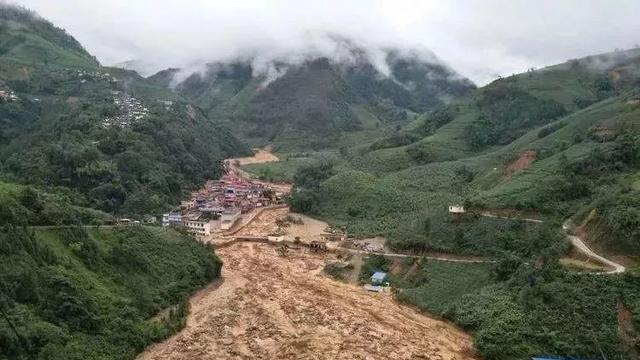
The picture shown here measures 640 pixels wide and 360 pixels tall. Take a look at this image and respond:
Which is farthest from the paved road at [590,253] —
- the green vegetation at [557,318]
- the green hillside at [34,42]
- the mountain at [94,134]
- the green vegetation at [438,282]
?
the green hillside at [34,42]

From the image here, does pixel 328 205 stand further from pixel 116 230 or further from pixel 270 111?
pixel 270 111

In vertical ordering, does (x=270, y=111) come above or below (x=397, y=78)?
below

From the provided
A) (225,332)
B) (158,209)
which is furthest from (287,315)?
(158,209)

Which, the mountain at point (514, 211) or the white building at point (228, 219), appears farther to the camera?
the white building at point (228, 219)

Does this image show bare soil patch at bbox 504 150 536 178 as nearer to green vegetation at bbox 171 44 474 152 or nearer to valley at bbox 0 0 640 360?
valley at bbox 0 0 640 360

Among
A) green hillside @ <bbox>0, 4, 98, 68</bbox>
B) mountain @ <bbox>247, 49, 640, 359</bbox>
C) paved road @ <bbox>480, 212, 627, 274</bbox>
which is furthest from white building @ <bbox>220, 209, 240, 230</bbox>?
green hillside @ <bbox>0, 4, 98, 68</bbox>

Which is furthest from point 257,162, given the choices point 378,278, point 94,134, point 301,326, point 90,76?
point 301,326

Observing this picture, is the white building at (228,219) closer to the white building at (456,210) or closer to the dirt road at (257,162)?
the dirt road at (257,162)
